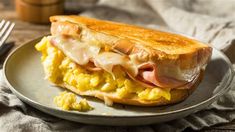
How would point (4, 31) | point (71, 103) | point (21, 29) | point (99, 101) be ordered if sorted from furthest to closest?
point (21, 29) < point (4, 31) < point (99, 101) < point (71, 103)

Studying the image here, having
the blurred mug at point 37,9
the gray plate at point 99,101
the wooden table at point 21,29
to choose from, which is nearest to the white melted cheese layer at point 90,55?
the gray plate at point 99,101

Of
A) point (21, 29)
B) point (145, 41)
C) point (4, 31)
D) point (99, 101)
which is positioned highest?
point (145, 41)

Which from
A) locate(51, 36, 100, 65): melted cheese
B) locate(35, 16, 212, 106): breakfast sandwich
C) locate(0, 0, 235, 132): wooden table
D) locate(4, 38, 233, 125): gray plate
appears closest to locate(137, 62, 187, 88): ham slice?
locate(35, 16, 212, 106): breakfast sandwich

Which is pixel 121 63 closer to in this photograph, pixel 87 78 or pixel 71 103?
pixel 87 78

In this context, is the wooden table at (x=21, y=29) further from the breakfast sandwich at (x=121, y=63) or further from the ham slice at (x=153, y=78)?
the ham slice at (x=153, y=78)

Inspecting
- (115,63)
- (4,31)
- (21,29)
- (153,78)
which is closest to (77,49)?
(115,63)

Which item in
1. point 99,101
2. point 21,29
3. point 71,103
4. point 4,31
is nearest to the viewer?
point 71,103

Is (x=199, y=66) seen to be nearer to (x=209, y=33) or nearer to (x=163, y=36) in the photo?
(x=163, y=36)
